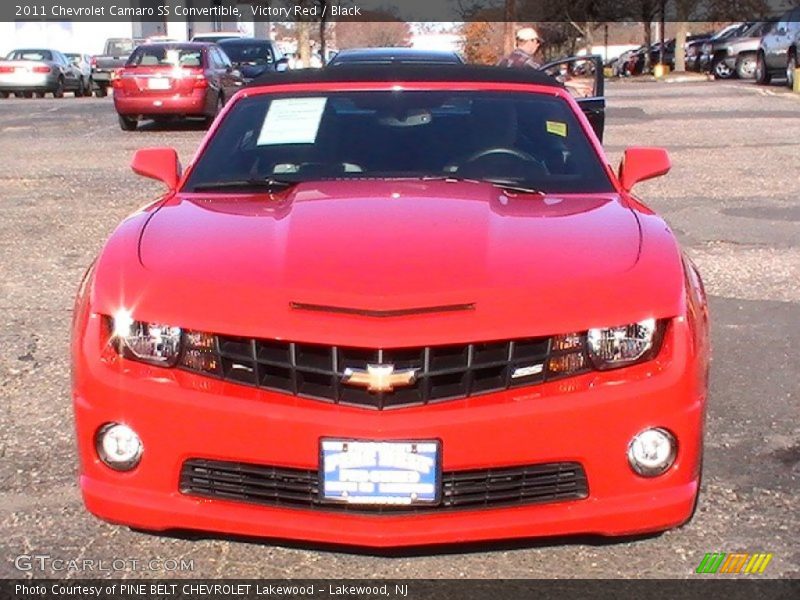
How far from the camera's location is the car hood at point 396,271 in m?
3.22

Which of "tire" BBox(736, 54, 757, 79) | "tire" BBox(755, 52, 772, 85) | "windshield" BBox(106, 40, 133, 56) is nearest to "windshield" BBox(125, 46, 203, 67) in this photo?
"tire" BBox(755, 52, 772, 85)

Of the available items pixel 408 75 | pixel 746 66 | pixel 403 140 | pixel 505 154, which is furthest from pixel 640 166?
pixel 746 66

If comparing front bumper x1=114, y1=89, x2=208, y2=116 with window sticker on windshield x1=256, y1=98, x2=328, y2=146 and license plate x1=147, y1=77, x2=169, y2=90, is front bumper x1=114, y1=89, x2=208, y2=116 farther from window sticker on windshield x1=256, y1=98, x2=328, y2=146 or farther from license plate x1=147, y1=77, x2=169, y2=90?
window sticker on windshield x1=256, y1=98, x2=328, y2=146

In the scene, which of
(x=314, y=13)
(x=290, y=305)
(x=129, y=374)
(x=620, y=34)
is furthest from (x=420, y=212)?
(x=620, y=34)

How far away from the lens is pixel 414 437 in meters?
3.15

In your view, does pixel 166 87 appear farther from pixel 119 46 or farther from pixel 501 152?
pixel 119 46

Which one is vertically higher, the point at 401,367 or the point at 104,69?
the point at 401,367

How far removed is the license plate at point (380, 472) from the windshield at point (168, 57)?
56.4 feet

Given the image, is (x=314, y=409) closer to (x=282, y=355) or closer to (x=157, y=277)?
(x=282, y=355)

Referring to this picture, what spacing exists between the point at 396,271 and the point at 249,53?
24.8 metres

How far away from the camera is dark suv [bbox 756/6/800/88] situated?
26.0m

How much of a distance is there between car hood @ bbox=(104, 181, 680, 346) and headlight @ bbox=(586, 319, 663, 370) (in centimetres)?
4

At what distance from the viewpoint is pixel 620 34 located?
10894 cm

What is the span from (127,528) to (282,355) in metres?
0.93
